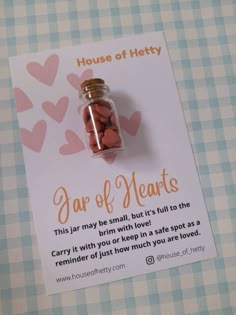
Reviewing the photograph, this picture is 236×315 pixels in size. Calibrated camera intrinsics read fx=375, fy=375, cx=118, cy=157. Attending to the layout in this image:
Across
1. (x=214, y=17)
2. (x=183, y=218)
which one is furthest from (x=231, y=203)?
(x=214, y=17)

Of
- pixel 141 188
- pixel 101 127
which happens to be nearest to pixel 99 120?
pixel 101 127

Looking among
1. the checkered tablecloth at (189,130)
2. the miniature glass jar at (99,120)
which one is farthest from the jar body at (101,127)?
the checkered tablecloth at (189,130)

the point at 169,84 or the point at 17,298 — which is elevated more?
the point at 169,84

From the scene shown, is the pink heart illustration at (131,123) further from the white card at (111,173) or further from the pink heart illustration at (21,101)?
the pink heart illustration at (21,101)

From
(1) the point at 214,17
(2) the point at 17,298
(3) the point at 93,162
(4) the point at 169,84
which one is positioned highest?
(1) the point at 214,17

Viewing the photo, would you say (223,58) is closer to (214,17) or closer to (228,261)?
(214,17)

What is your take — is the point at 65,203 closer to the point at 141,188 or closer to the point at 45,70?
the point at 141,188

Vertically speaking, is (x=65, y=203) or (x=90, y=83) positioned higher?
(x=90, y=83)
